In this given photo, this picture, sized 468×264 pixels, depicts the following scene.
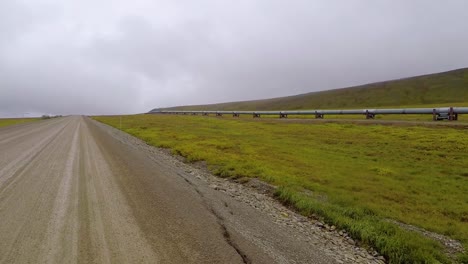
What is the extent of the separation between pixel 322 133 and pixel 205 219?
76.8 ft

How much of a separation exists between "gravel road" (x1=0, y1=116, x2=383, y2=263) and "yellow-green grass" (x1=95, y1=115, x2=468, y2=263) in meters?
0.93

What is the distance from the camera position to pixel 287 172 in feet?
48.0

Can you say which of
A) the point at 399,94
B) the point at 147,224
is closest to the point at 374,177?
the point at 147,224

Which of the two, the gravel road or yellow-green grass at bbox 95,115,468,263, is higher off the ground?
the gravel road

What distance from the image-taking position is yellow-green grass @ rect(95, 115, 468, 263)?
8.07m

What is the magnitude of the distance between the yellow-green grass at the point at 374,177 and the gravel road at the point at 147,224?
93 cm

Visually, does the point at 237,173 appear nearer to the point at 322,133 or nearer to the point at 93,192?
the point at 93,192

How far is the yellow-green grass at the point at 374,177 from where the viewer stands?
8.07m

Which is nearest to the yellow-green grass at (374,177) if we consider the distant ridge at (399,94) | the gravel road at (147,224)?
the gravel road at (147,224)

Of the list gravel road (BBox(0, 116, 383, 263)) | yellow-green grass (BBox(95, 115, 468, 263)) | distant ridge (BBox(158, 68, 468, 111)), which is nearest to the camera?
gravel road (BBox(0, 116, 383, 263))

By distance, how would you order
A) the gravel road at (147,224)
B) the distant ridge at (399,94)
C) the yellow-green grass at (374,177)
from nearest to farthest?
the gravel road at (147,224), the yellow-green grass at (374,177), the distant ridge at (399,94)

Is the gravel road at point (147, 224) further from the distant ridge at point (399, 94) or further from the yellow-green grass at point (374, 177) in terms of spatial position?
the distant ridge at point (399, 94)

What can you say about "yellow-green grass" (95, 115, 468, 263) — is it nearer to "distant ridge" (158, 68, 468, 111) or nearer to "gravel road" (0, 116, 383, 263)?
"gravel road" (0, 116, 383, 263)

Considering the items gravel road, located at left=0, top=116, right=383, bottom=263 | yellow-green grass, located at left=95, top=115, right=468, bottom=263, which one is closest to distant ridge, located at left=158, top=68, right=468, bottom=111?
yellow-green grass, located at left=95, top=115, right=468, bottom=263
